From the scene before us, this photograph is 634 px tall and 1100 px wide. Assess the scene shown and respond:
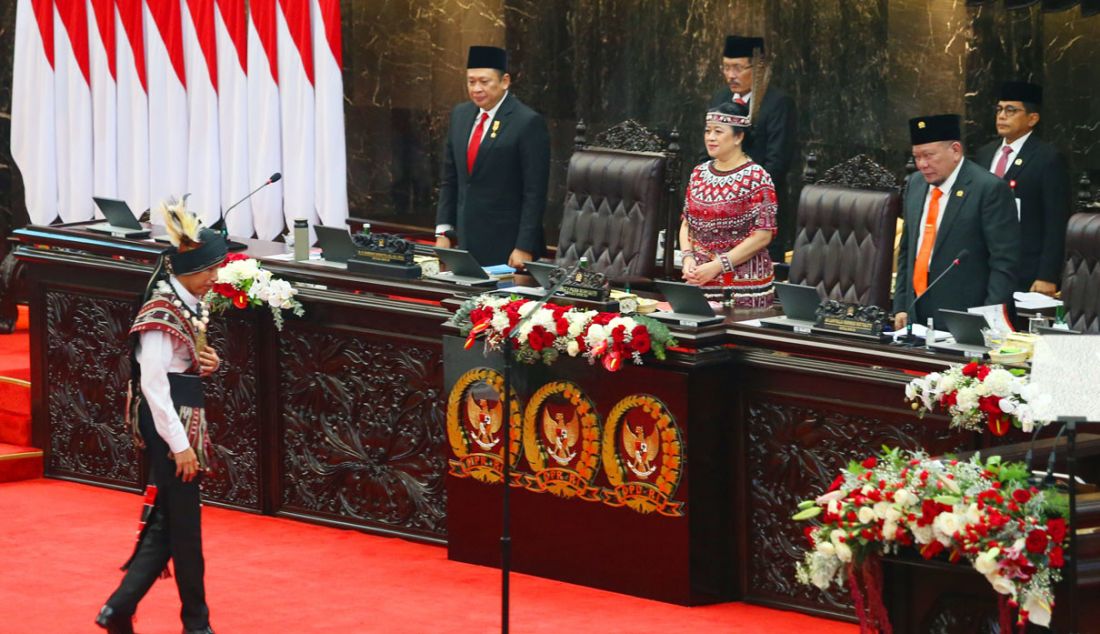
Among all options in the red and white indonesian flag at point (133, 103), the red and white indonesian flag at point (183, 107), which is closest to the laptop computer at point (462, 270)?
the red and white indonesian flag at point (183, 107)

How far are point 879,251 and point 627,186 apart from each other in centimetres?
114

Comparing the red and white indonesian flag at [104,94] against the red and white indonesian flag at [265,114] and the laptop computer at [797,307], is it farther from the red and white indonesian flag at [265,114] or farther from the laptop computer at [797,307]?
the laptop computer at [797,307]

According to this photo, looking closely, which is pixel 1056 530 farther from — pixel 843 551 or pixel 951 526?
pixel 843 551

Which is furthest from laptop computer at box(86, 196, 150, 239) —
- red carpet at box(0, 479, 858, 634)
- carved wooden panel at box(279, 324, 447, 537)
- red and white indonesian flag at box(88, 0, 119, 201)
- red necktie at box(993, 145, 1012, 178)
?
red necktie at box(993, 145, 1012, 178)

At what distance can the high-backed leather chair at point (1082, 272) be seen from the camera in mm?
6098

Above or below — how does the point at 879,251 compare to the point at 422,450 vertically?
above

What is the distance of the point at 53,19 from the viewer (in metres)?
9.05

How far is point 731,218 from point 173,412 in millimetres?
2159

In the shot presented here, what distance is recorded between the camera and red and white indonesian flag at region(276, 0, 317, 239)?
8352mm

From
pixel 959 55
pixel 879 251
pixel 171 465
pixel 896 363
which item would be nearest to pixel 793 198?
pixel 959 55

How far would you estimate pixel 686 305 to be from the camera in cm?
564

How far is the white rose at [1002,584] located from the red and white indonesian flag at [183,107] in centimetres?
509

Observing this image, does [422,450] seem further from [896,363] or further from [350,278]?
[896,363]

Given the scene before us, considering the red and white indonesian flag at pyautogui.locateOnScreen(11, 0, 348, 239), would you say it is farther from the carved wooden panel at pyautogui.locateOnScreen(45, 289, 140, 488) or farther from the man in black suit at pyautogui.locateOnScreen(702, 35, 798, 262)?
the man in black suit at pyautogui.locateOnScreen(702, 35, 798, 262)
